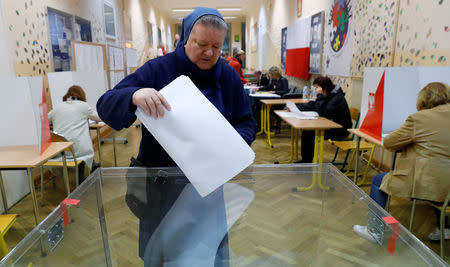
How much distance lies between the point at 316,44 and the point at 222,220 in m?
5.32

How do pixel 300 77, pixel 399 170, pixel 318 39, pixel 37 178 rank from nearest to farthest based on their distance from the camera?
pixel 399 170, pixel 37 178, pixel 318 39, pixel 300 77

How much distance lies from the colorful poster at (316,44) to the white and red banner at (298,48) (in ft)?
0.57

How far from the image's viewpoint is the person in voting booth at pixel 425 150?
1956mm

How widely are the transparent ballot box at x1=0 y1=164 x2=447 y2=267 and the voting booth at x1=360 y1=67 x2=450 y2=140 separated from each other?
1.83 metres

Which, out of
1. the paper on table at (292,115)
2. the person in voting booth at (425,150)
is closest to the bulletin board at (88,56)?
the paper on table at (292,115)

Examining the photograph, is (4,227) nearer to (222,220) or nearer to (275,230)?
(222,220)

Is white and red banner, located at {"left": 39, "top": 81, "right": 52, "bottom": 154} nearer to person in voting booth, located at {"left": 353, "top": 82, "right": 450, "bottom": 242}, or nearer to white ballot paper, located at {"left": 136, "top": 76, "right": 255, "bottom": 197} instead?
white ballot paper, located at {"left": 136, "top": 76, "right": 255, "bottom": 197}

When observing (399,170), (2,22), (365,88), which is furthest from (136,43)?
(399,170)

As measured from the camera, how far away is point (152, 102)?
0.79m

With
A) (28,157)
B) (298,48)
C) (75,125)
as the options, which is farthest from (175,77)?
(298,48)

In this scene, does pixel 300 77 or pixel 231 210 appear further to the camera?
pixel 300 77

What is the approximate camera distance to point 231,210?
111 cm

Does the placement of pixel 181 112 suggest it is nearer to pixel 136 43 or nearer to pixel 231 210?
pixel 231 210

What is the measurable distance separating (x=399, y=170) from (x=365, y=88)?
1090 millimetres
